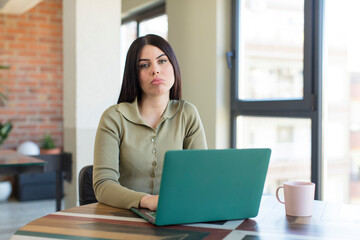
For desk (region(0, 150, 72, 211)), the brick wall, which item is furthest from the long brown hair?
the brick wall

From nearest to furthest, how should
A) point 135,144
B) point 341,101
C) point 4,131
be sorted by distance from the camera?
1. point 135,144
2. point 341,101
3. point 4,131

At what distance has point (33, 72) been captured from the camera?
5.03 metres

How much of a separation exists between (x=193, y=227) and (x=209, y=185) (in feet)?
0.38

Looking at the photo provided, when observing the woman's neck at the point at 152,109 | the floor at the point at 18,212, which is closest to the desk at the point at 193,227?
the woman's neck at the point at 152,109

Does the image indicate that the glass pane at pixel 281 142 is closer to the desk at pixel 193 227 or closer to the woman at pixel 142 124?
the woman at pixel 142 124

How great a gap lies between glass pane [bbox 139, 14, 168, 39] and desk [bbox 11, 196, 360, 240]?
3.29 m

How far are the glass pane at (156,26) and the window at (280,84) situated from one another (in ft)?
3.53

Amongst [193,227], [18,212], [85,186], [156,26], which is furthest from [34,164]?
[156,26]

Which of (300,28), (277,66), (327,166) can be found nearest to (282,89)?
(277,66)

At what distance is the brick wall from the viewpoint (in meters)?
4.91

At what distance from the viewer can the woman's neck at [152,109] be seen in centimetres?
169

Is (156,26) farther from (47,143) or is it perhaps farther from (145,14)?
(47,143)

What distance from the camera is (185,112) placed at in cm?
175

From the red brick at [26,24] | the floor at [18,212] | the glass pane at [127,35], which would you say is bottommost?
the floor at [18,212]
